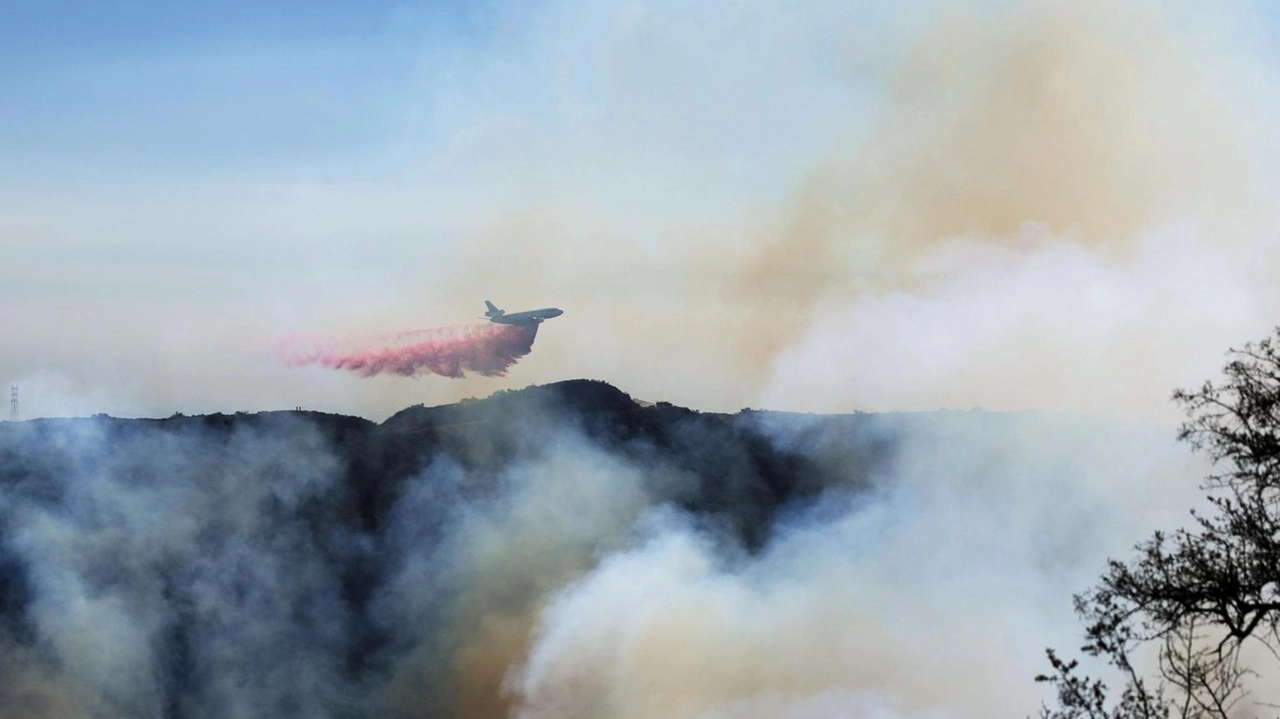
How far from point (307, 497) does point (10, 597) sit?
33.6 ft

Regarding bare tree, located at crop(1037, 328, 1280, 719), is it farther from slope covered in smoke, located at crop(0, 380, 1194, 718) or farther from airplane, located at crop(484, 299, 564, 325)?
airplane, located at crop(484, 299, 564, 325)

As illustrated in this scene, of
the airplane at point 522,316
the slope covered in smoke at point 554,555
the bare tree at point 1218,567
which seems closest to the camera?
the bare tree at point 1218,567

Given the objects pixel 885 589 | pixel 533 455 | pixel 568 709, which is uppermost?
pixel 533 455

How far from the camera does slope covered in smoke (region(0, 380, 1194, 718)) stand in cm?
3969

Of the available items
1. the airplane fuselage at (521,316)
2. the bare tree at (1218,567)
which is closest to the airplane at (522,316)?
the airplane fuselage at (521,316)

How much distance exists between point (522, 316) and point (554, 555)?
21.2 meters

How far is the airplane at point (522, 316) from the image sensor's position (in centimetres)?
6544

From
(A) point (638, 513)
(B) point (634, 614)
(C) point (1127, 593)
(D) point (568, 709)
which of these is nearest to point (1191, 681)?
(C) point (1127, 593)

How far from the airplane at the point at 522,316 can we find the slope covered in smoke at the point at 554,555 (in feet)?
35.7

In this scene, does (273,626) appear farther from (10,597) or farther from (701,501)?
(701,501)

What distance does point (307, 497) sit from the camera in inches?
1880

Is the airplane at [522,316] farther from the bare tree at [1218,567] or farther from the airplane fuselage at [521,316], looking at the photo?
the bare tree at [1218,567]

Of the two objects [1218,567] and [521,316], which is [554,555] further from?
[1218,567]

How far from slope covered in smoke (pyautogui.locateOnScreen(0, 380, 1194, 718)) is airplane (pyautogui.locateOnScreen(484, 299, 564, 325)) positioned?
10.9m
